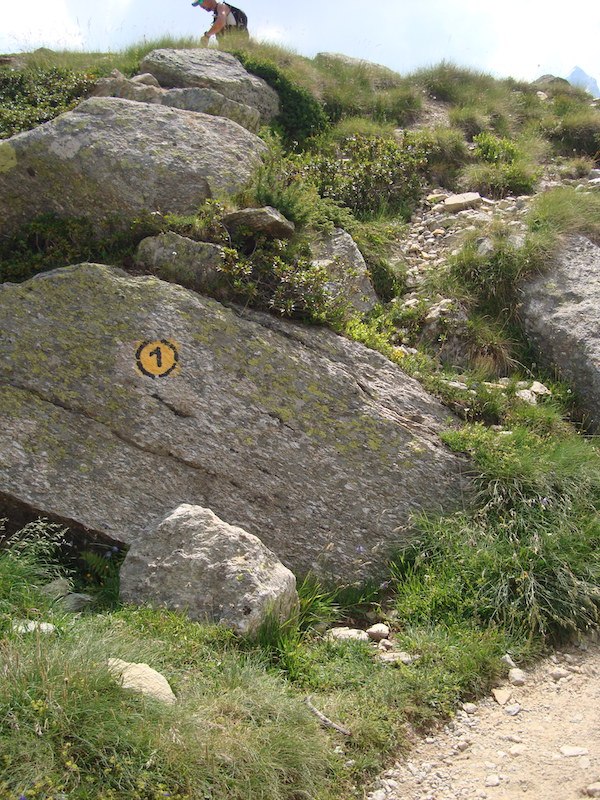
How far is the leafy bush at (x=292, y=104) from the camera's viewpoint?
11.7 metres

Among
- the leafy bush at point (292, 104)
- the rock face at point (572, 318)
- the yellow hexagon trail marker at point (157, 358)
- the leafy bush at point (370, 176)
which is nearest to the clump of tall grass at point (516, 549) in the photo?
the rock face at point (572, 318)

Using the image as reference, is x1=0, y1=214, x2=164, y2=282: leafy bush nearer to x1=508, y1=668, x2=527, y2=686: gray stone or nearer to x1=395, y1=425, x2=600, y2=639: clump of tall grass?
x1=395, y1=425, x2=600, y2=639: clump of tall grass

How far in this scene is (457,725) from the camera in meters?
4.40

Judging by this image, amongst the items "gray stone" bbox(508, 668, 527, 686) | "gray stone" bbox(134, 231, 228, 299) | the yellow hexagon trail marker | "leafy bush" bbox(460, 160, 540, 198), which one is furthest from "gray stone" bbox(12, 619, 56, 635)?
"leafy bush" bbox(460, 160, 540, 198)

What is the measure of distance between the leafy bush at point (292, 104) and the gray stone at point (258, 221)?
4.84m

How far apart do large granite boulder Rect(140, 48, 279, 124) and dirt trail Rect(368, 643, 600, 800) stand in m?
9.48

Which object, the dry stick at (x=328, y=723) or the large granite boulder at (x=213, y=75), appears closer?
the dry stick at (x=328, y=723)

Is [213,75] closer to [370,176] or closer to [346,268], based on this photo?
[370,176]

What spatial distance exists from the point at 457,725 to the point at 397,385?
3.21 meters

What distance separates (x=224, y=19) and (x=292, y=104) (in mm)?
4438

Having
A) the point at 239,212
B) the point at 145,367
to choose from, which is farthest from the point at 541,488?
the point at 239,212

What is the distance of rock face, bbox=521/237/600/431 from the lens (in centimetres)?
741

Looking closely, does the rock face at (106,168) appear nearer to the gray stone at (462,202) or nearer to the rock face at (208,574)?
the gray stone at (462,202)

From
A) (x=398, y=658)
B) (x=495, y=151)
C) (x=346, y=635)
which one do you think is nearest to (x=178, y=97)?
(x=495, y=151)
